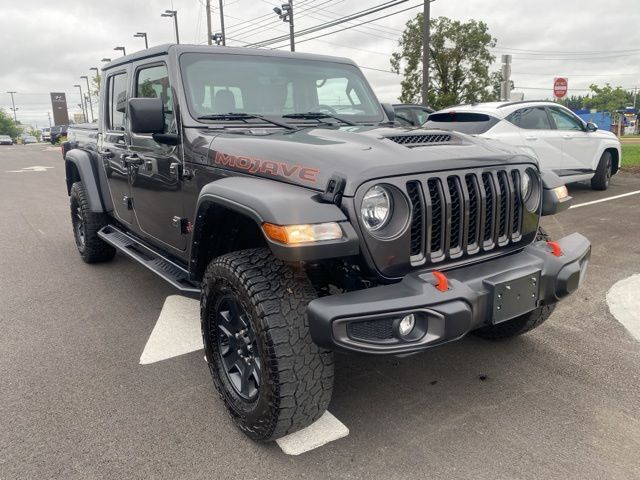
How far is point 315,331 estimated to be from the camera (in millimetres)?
2010

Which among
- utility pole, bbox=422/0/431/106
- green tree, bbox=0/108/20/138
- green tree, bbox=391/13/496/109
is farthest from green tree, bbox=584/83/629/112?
green tree, bbox=0/108/20/138

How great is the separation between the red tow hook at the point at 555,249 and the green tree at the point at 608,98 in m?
53.6

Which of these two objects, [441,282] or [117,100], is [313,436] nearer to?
[441,282]

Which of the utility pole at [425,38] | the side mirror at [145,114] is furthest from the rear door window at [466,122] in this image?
the utility pole at [425,38]

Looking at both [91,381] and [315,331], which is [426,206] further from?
[91,381]

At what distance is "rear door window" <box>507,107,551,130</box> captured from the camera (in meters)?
7.82

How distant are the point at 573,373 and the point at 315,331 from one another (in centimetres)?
180

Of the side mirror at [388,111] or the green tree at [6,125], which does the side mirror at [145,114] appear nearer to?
the side mirror at [388,111]

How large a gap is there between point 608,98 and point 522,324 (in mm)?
55610

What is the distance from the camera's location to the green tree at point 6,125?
10875cm

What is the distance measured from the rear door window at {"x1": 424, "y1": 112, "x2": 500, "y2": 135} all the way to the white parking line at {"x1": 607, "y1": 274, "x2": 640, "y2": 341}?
11.8 ft

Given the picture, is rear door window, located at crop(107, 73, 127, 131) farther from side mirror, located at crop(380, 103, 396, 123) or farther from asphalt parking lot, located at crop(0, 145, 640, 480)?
side mirror, located at crop(380, 103, 396, 123)

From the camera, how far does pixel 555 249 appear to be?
259 centimetres

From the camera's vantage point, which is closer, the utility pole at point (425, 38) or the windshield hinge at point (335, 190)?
the windshield hinge at point (335, 190)
